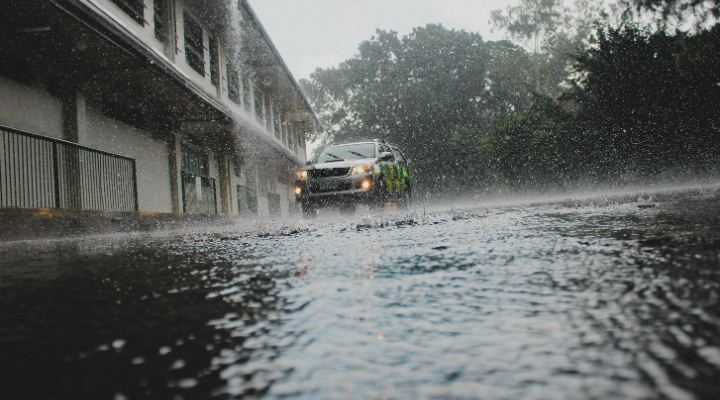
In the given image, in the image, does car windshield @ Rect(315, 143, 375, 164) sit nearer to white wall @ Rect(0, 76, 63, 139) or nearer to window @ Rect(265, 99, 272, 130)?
white wall @ Rect(0, 76, 63, 139)

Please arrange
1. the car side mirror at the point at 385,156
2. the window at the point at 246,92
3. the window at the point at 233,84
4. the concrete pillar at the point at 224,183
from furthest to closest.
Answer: the window at the point at 246,92
the window at the point at 233,84
the concrete pillar at the point at 224,183
the car side mirror at the point at 385,156

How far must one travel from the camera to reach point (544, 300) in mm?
1264

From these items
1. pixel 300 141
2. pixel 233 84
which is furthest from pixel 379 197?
pixel 300 141

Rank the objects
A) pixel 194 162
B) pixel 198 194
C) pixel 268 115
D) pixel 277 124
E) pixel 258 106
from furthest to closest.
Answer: pixel 277 124
pixel 268 115
pixel 258 106
pixel 194 162
pixel 198 194

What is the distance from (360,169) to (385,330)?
9.26m

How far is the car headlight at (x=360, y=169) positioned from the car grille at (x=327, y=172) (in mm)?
126

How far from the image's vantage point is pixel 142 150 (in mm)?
11938

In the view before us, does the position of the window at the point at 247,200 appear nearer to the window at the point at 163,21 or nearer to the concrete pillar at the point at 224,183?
the concrete pillar at the point at 224,183

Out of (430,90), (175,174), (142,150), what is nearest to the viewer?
(142,150)

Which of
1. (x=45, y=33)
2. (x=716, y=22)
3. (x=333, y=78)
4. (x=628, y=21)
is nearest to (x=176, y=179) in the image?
(x=45, y=33)

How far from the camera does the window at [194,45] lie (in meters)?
14.1

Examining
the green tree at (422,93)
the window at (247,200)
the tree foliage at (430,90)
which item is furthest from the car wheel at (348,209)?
the green tree at (422,93)

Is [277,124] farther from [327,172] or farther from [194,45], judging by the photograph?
[327,172]

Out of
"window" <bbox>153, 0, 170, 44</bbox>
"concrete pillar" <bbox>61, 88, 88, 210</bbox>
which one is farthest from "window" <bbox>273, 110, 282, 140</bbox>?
"concrete pillar" <bbox>61, 88, 88, 210</bbox>
